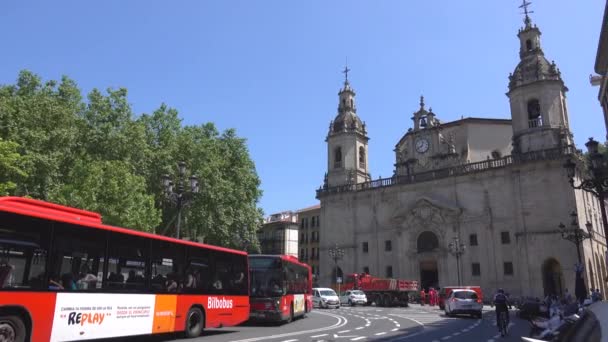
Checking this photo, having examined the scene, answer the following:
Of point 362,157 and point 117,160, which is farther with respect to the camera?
point 362,157

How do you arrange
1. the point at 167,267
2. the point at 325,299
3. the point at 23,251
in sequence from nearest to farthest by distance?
1. the point at 23,251
2. the point at 167,267
3. the point at 325,299

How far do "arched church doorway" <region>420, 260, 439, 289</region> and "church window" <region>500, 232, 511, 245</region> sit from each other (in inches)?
280

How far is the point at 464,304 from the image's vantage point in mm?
23500

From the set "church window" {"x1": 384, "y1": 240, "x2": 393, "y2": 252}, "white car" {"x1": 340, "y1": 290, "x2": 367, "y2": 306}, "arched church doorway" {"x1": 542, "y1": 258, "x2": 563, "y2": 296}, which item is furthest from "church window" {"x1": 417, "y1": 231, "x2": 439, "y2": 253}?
"white car" {"x1": 340, "y1": 290, "x2": 367, "y2": 306}

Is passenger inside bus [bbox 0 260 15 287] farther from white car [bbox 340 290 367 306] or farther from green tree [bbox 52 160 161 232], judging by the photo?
white car [bbox 340 290 367 306]

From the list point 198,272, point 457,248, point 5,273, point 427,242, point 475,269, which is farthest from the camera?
point 427,242

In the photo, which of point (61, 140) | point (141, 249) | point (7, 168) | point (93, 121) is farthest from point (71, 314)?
point (93, 121)

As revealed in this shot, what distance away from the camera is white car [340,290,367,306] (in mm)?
37125

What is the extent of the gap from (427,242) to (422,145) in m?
10.8

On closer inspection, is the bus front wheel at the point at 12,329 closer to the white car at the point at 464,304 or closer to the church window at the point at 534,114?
the white car at the point at 464,304

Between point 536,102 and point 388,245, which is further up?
point 536,102

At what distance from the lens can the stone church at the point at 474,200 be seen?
40.3 m

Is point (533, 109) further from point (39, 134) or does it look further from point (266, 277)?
point (39, 134)

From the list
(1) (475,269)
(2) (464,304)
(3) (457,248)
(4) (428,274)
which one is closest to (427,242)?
(4) (428,274)
